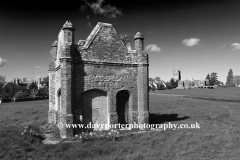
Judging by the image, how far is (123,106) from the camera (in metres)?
12.6

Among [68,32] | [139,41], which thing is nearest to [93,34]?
[68,32]

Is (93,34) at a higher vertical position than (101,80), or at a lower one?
higher

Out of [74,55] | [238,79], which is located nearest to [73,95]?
[74,55]

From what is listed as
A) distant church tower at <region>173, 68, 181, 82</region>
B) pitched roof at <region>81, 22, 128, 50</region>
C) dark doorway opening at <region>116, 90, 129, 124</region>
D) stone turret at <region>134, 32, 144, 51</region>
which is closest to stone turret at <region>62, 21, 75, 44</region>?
pitched roof at <region>81, 22, 128, 50</region>

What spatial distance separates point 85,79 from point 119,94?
282cm

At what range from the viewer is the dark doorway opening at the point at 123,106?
12492mm

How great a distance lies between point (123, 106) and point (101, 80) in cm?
266

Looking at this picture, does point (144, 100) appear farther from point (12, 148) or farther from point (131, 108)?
point (12, 148)

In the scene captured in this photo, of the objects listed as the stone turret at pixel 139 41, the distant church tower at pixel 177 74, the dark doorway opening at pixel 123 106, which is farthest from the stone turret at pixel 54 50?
the distant church tower at pixel 177 74

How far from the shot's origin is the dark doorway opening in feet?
41.0

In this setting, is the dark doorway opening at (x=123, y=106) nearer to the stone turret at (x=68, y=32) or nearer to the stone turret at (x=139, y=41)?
the stone turret at (x=139, y=41)

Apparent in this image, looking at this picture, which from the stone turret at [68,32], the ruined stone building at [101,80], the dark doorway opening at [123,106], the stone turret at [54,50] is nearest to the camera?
the ruined stone building at [101,80]

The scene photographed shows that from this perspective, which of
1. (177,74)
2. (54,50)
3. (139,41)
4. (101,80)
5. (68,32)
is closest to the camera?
(68,32)

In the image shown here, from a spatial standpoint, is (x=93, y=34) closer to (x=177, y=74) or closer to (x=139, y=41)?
(x=139, y=41)
